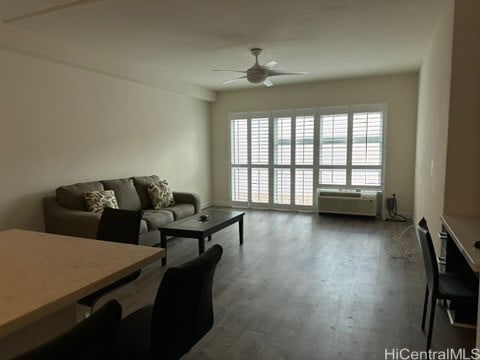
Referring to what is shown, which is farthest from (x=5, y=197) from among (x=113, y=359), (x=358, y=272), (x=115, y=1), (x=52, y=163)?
(x=358, y=272)

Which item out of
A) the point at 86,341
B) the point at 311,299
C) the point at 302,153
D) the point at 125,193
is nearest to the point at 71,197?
the point at 125,193

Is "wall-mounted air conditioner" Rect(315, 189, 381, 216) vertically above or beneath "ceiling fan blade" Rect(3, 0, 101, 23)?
beneath

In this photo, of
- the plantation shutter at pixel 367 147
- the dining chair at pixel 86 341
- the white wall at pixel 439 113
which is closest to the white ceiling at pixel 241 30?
the white wall at pixel 439 113

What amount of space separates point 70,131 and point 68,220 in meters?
1.24

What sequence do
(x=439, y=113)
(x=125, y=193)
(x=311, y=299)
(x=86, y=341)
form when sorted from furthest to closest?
1. (x=125, y=193)
2. (x=439, y=113)
3. (x=311, y=299)
4. (x=86, y=341)

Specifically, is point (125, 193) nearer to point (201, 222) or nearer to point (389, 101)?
point (201, 222)

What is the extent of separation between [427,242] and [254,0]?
2.34m

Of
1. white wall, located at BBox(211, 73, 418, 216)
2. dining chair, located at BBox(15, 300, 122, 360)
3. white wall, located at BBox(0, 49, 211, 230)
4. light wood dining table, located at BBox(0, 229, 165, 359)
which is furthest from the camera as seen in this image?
white wall, located at BBox(211, 73, 418, 216)

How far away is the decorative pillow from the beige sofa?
87 mm

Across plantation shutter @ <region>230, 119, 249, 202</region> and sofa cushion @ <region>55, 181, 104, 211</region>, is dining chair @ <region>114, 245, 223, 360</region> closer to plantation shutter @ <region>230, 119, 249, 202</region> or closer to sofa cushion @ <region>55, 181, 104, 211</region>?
sofa cushion @ <region>55, 181, 104, 211</region>

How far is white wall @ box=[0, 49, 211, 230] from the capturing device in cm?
357

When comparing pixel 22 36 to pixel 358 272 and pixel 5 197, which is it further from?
pixel 358 272

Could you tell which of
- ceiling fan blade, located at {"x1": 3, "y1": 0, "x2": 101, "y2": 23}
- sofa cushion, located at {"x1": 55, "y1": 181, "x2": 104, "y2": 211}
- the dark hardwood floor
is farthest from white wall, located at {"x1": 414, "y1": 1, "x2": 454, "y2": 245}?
sofa cushion, located at {"x1": 55, "y1": 181, "x2": 104, "y2": 211}

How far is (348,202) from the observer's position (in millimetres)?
5875
